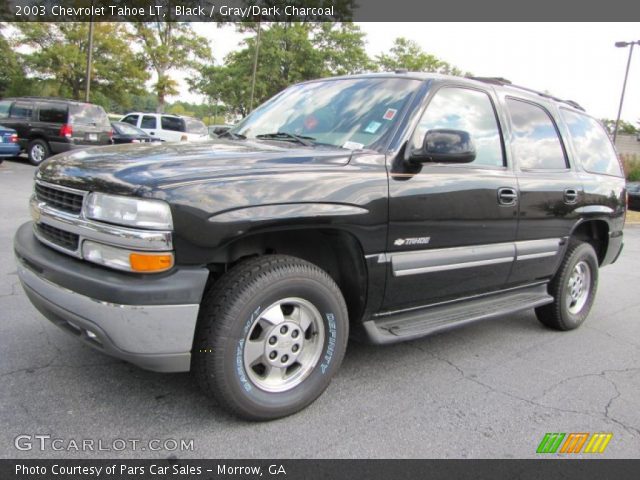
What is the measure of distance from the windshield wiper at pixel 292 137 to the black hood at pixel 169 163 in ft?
0.33

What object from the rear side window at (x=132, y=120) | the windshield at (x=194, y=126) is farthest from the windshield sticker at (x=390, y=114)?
the rear side window at (x=132, y=120)

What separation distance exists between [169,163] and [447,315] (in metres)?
1.98

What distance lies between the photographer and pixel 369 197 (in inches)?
114

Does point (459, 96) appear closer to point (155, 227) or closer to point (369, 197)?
point (369, 197)

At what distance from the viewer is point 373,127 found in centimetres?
326

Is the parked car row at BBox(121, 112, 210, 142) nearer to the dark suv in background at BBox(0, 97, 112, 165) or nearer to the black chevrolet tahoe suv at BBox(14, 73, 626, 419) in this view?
the dark suv in background at BBox(0, 97, 112, 165)

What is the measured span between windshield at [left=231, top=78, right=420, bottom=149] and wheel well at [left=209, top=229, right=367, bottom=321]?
60 centimetres

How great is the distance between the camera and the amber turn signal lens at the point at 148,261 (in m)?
2.30

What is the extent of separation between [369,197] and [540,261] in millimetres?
1918

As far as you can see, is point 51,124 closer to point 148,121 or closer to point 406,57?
point 148,121

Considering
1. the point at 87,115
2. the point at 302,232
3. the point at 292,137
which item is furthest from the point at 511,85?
the point at 87,115

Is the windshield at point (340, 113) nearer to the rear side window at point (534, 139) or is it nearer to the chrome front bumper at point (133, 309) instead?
the rear side window at point (534, 139)

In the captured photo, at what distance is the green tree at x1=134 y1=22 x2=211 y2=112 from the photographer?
35094 millimetres
